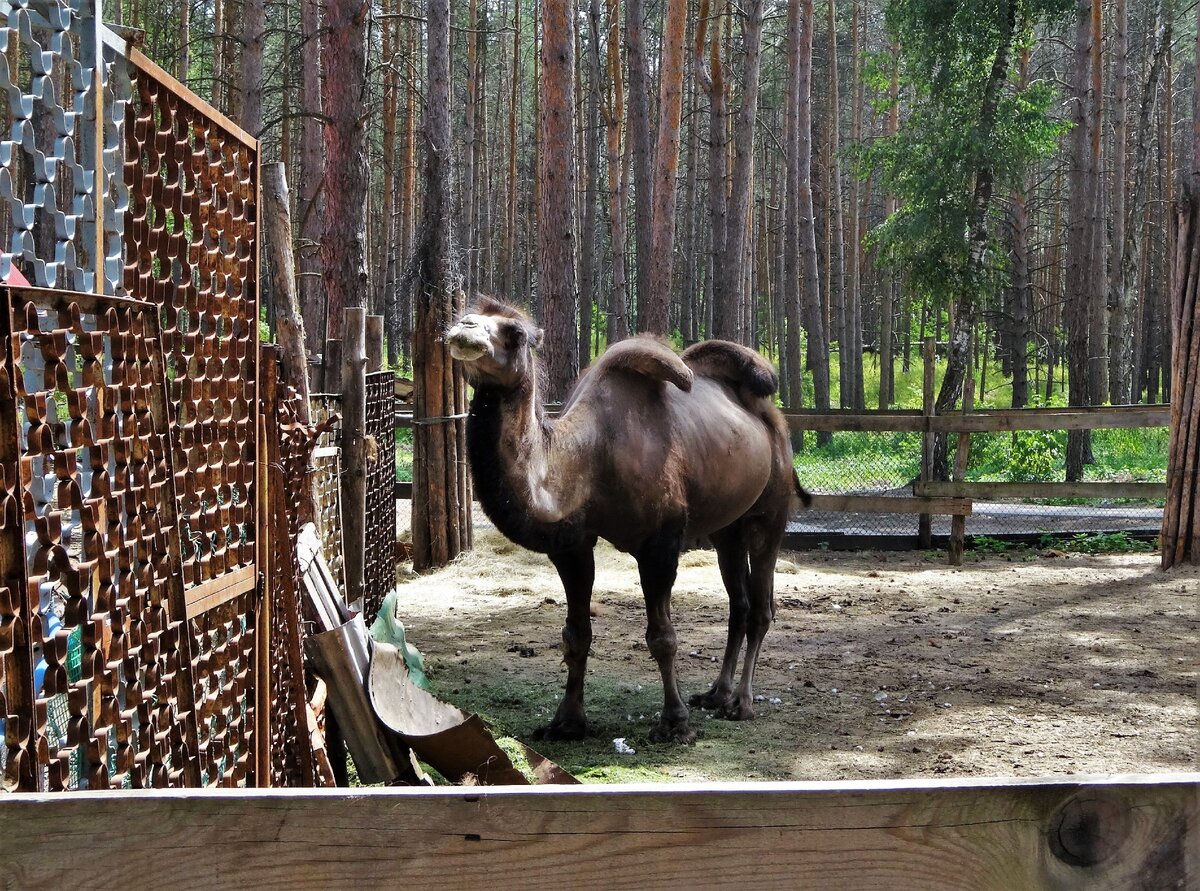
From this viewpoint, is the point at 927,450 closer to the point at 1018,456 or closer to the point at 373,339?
the point at 1018,456

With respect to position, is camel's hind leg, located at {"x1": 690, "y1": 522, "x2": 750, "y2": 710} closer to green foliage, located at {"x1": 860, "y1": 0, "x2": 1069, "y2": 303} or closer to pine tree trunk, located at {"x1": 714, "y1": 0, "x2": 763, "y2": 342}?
pine tree trunk, located at {"x1": 714, "y1": 0, "x2": 763, "y2": 342}

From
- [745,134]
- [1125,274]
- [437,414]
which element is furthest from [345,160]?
[1125,274]

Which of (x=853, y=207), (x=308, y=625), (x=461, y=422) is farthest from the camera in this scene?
(x=853, y=207)

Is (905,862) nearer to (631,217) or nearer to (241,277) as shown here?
(241,277)

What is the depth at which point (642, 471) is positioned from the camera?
6.38 m

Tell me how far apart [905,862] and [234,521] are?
2754 mm

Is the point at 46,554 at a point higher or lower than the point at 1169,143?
lower

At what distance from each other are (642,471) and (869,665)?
272 centimetres

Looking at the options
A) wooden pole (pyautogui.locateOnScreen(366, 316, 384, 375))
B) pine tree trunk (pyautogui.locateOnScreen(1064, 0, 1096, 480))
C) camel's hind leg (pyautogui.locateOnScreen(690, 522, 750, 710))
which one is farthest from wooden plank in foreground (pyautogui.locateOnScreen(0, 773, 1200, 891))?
pine tree trunk (pyautogui.locateOnScreen(1064, 0, 1096, 480))

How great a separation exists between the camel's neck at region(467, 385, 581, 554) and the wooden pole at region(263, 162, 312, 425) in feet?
2.72

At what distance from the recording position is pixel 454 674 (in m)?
7.60

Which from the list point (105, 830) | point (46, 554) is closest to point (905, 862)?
point (105, 830)

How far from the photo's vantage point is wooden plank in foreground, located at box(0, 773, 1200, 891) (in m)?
1.24

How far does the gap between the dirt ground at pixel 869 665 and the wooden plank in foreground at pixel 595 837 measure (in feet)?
15.0
